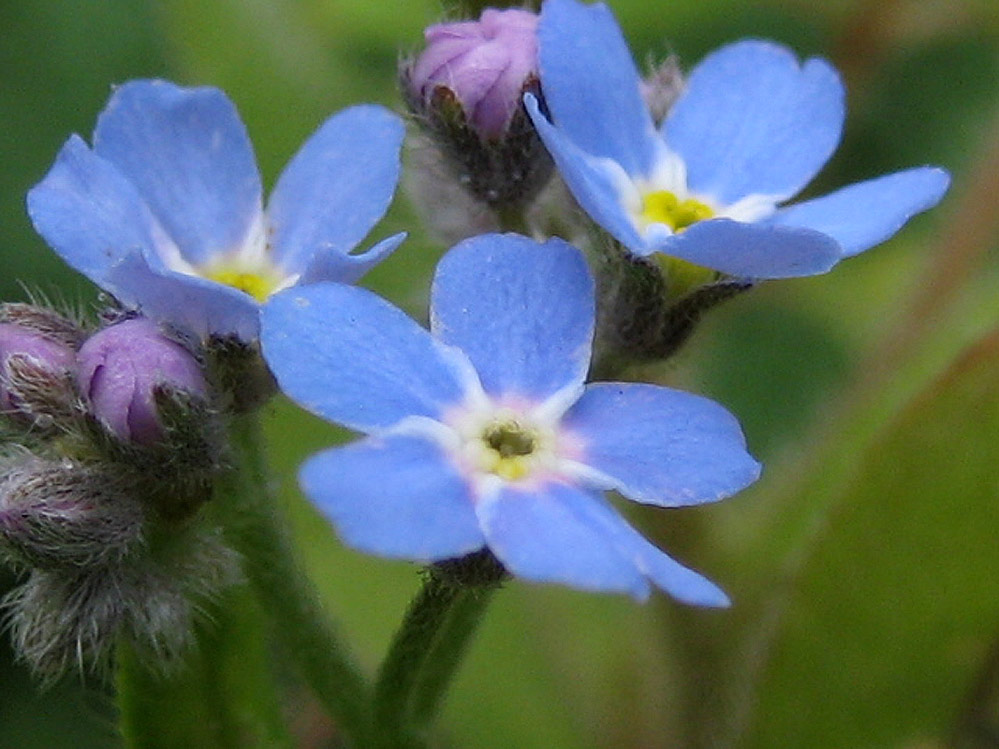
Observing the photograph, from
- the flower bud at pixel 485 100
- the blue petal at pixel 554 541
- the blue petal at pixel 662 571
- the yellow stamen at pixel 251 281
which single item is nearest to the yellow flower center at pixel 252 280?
the yellow stamen at pixel 251 281

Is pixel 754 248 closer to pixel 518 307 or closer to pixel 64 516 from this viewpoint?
pixel 518 307

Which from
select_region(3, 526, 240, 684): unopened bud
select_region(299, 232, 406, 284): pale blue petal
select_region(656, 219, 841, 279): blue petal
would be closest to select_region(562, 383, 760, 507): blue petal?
select_region(656, 219, 841, 279): blue petal

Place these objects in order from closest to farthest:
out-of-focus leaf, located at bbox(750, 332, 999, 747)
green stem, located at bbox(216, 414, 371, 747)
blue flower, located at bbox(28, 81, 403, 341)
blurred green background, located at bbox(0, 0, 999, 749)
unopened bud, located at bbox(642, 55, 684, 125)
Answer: blue flower, located at bbox(28, 81, 403, 341)
green stem, located at bbox(216, 414, 371, 747)
unopened bud, located at bbox(642, 55, 684, 125)
out-of-focus leaf, located at bbox(750, 332, 999, 747)
blurred green background, located at bbox(0, 0, 999, 749)

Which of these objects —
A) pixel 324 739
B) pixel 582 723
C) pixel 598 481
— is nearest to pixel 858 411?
pixel 582 723

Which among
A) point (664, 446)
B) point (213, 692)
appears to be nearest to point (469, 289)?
point (664, 446)

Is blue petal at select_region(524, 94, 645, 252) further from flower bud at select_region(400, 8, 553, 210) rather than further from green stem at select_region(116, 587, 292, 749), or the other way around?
green stem at select_region(116, 587, 292, 749)
